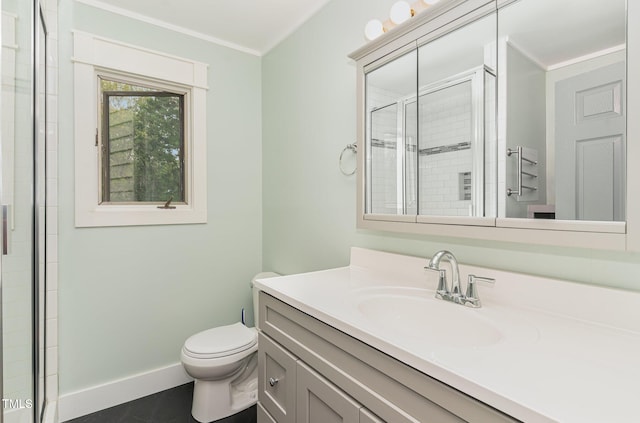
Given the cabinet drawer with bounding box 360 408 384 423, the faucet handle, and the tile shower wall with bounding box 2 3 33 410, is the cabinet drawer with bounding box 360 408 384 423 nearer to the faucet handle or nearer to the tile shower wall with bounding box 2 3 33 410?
the faucet handle

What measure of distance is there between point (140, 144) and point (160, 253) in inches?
29.4

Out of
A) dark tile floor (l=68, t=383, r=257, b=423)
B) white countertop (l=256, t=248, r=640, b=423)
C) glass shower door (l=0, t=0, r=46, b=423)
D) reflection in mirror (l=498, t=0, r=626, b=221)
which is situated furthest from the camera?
dark tile floor (l=68, t=383, r=257, b=423)

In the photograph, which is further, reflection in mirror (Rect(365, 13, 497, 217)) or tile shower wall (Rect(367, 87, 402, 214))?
tile shower wall (Rect(367, 87, 402, 214))

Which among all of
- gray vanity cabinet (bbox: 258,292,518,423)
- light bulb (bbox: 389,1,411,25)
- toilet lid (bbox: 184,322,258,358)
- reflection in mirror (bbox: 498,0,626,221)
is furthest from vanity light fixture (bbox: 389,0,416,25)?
toilet lid (bbox: 184,322,258,358)

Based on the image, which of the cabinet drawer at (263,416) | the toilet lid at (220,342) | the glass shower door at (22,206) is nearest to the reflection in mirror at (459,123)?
the cabinet drawer at (263,416)

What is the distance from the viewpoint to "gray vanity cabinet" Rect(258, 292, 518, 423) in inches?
26.8

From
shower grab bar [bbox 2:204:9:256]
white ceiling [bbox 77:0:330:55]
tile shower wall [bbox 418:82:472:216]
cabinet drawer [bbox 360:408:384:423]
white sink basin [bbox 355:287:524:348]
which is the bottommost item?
cabinet drawer [bbox 360:408:384:423]

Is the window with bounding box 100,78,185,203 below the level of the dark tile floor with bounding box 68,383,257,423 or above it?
above

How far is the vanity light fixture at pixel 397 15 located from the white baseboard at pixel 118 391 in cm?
234

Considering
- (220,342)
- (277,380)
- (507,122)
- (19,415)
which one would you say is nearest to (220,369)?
(220,342)

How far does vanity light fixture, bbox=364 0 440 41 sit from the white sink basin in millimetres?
1094

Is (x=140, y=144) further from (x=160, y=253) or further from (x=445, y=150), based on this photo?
(x=445, y=150)

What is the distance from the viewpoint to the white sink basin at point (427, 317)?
0.96m

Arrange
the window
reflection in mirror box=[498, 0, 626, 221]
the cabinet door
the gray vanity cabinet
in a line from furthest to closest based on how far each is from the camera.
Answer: the window < the cabinet door < reflection in mirror box=[498, 0, 626, 221] < the gray vanity cabinet
